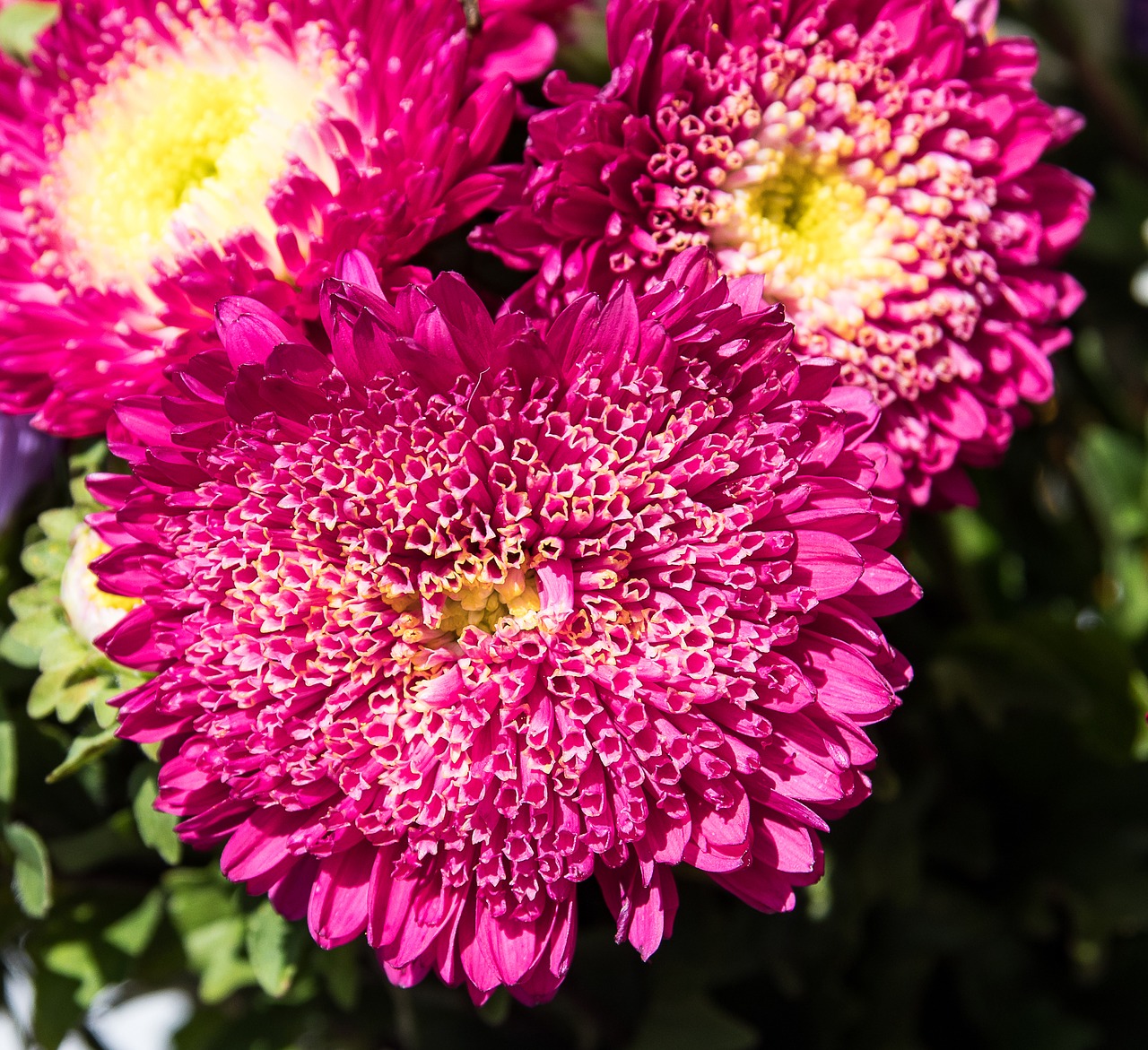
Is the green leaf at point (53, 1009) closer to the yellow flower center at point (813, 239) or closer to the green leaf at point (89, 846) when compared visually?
the green leaf at point (89, 846)

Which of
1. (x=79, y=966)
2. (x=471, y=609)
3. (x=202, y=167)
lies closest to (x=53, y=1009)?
(x=79, y=966)

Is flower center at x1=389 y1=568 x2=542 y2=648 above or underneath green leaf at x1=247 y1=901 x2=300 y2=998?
above

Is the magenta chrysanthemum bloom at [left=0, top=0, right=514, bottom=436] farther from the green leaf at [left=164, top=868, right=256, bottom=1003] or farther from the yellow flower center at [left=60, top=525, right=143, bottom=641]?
the green leaf at [left=164, top=868, right=256, bottom=1003]

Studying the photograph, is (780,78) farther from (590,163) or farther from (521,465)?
(521,465)

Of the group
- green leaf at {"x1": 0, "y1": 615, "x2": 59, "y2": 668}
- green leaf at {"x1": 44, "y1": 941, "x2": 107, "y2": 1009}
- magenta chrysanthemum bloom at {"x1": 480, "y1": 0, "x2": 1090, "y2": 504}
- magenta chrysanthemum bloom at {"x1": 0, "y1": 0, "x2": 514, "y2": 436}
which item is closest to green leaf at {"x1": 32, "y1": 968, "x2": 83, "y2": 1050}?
green leaf at {"x1": 44, "y1": 941, "x2": 107, "y2": 1009}

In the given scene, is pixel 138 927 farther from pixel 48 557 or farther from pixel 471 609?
pixel 471 609

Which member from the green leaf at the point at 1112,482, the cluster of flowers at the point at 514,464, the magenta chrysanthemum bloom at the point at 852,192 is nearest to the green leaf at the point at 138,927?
the cluster of flowers at the point at 514,464
